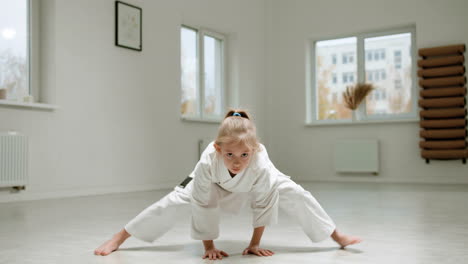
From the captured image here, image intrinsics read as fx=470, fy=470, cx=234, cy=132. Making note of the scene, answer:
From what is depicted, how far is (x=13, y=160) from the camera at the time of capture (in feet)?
12.7

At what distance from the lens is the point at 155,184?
534 cm

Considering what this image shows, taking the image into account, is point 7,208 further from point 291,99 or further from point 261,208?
point 291,99

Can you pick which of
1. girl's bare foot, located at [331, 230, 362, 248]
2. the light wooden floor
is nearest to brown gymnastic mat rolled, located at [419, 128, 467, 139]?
the light wooden floor

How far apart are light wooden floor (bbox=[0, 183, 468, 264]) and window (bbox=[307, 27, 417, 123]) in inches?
119

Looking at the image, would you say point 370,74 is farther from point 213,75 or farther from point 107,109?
point 107,109

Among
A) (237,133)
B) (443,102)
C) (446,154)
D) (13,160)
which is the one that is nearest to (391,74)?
(443,102)

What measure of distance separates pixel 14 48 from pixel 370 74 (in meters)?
4.55

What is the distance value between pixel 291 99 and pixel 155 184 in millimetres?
2649

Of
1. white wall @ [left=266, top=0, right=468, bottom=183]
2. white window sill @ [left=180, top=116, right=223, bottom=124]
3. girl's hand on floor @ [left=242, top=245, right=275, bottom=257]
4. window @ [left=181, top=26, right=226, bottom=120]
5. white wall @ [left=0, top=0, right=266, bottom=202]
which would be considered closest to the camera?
girl's hand on floor @ [left=242, top=245, right=275, bottom=257]

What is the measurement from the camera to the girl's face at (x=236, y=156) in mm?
1644

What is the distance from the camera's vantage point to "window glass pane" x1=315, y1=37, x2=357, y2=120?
6.75 meters

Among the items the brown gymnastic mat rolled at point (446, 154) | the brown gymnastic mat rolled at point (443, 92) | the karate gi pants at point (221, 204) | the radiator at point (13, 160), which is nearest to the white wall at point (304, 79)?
the brown gymnastic mat rolled at point (446, 154)

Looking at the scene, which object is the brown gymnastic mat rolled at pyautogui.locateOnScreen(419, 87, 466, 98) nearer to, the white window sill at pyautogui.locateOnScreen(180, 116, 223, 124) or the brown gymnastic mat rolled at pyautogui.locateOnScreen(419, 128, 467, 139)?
the brown gymnastic mat rolled at pyautogui.locateOnScreen(419, 128, 467, 139)

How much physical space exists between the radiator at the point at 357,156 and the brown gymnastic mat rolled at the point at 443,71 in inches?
42.1
